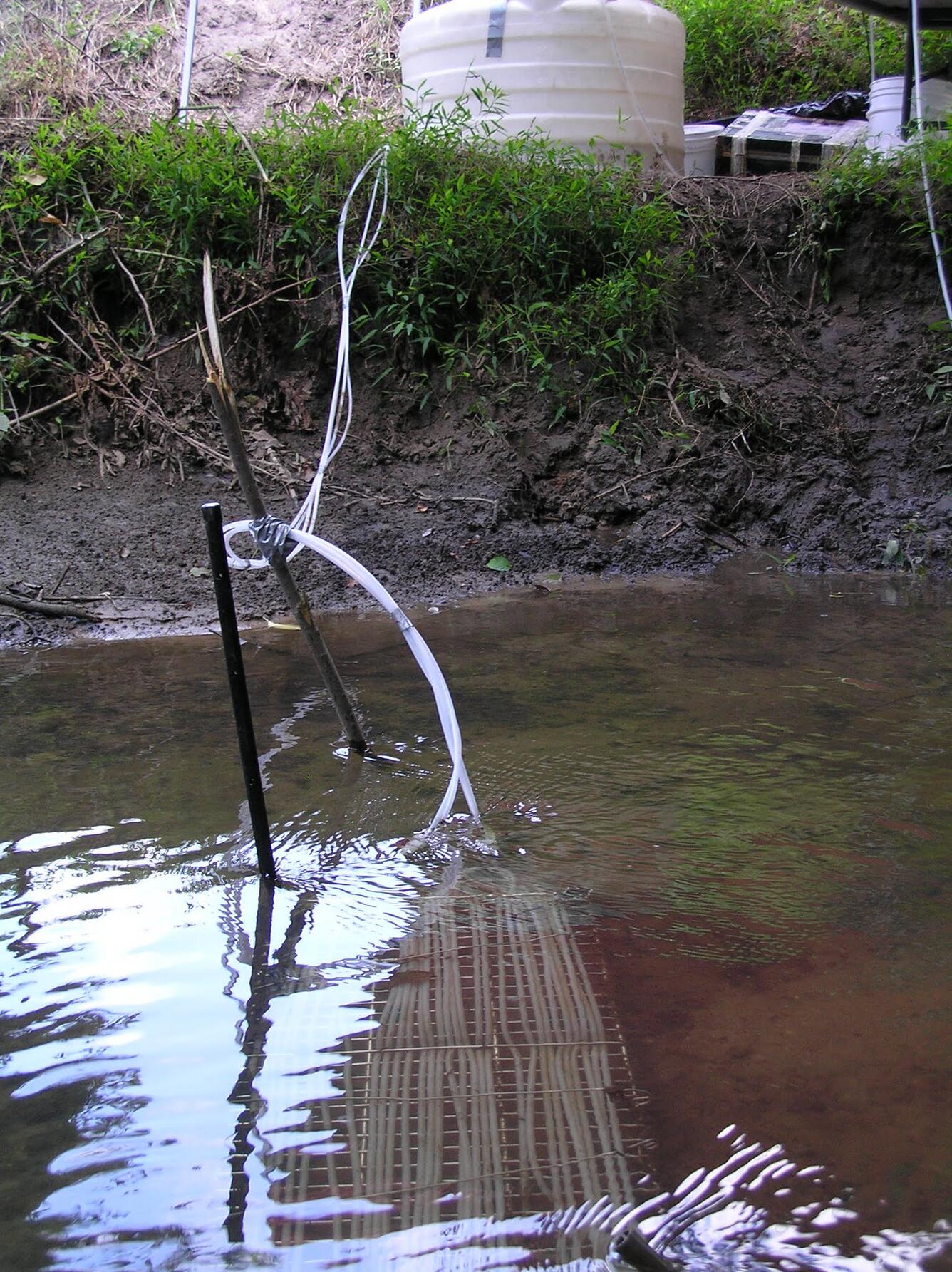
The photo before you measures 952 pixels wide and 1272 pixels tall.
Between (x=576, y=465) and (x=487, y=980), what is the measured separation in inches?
140

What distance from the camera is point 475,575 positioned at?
4.65m

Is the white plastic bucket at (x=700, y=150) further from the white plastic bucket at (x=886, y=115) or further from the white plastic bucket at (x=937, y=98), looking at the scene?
the white plastic bucket at (x=937, y=98)

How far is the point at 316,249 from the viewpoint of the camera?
205 inches

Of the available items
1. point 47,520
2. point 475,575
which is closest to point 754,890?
point 475,575

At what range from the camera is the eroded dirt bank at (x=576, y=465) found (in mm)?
4605

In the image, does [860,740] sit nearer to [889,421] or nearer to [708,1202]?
[708,1202]

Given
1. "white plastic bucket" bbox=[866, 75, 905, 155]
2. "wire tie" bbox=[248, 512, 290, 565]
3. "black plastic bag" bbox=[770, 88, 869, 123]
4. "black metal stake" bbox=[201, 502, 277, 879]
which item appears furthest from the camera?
"black plastic bag" bbox=[770, 88, 869, 123]

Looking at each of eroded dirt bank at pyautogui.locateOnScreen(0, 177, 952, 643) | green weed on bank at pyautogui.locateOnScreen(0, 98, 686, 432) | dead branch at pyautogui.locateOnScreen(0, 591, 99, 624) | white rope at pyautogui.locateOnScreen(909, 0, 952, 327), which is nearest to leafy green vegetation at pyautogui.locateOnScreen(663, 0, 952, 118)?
white rope at pyautogui.locateOnScreen(909, 0, 952, 327)

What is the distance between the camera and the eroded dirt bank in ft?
15.1

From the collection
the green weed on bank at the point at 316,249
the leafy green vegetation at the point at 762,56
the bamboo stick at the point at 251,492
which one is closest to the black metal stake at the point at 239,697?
the bamboo stick at the point at 251,492

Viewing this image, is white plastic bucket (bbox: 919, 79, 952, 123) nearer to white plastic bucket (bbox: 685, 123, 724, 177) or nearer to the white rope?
the white rope

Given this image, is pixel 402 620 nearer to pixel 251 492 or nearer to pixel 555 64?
pixel 251 492

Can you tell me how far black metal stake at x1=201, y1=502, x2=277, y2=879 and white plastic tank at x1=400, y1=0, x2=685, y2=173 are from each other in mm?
4245

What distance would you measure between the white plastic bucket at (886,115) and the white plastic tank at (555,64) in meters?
1.24
